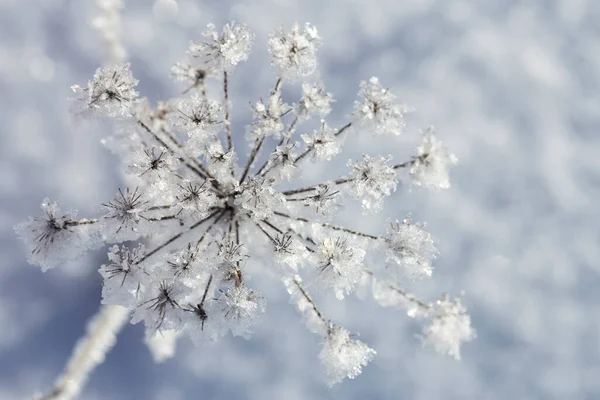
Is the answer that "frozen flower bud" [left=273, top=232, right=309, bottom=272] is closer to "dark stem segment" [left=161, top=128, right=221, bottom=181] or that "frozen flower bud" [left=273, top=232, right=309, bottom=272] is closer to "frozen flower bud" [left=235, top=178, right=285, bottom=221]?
"frozen flower bud" [left=235, top=178, right=285, bottom=221]

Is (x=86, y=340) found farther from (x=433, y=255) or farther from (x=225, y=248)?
(x=433, y=255)

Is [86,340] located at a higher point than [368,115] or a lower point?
lower

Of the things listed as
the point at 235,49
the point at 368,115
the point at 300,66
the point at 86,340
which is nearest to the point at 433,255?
the point at 368,115

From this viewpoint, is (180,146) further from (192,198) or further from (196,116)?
(192,198)

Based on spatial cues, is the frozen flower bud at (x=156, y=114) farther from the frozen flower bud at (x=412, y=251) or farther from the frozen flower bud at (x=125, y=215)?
the frozen flower bud at (x=412, y=251)

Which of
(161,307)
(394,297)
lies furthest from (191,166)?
(394,297)

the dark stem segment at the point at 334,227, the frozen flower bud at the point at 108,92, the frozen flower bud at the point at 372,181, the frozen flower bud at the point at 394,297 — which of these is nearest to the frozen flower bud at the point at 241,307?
the dark stem segment at the point at 334,227
